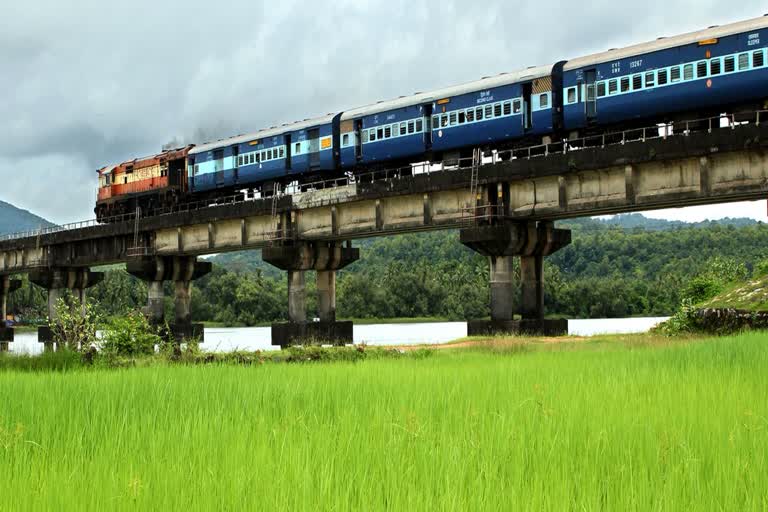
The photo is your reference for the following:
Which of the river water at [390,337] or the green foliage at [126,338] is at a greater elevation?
the green foliage at [126,338]

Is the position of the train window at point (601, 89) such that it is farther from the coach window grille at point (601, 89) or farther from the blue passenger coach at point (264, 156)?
the blue passenger coach at point (264, 156)

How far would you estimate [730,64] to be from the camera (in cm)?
3028

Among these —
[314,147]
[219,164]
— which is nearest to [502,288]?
[314,147]

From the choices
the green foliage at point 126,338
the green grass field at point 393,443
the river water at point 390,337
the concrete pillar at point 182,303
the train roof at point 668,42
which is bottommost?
the river water at point 390,337

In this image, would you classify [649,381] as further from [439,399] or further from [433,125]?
[433,125]

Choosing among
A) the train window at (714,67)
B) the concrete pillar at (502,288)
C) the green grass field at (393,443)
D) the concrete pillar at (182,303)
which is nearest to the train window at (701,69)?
the train window at (714,67)

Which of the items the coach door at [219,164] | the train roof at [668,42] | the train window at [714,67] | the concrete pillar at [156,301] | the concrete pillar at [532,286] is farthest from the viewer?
the concrete pillar at [156,301]

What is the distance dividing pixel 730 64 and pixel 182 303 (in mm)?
40479

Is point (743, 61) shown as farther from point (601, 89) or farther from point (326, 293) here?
point (326, 293)

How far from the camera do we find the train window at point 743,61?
2980cm

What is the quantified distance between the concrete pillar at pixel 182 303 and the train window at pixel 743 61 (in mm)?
39987

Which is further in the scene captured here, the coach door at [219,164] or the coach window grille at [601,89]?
the coach door at [219,164]

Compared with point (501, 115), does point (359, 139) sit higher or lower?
higher

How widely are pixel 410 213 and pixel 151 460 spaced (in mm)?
33191
